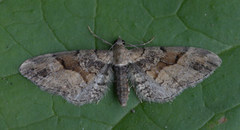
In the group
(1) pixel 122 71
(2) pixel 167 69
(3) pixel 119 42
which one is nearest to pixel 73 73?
(1) pixel 122 71

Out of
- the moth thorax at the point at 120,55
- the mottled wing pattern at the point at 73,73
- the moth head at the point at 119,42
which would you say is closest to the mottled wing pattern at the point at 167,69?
the moth thorax at the point at 120,55

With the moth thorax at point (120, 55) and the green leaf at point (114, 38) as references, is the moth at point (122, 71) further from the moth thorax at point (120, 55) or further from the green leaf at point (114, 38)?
the green leaf at point (114, 38)

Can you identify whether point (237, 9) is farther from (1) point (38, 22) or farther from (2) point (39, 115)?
(2) point (39, 115)

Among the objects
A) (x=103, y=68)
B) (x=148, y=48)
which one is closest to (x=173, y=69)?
(x=148, y=48)

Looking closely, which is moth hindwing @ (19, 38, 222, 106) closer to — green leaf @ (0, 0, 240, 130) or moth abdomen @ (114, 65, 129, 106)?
moth abdomen @ (114, 65, 129, 106)

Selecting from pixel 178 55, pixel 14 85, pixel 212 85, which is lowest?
pixel 14 85

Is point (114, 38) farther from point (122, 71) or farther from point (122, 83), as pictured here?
point (122, 83)
